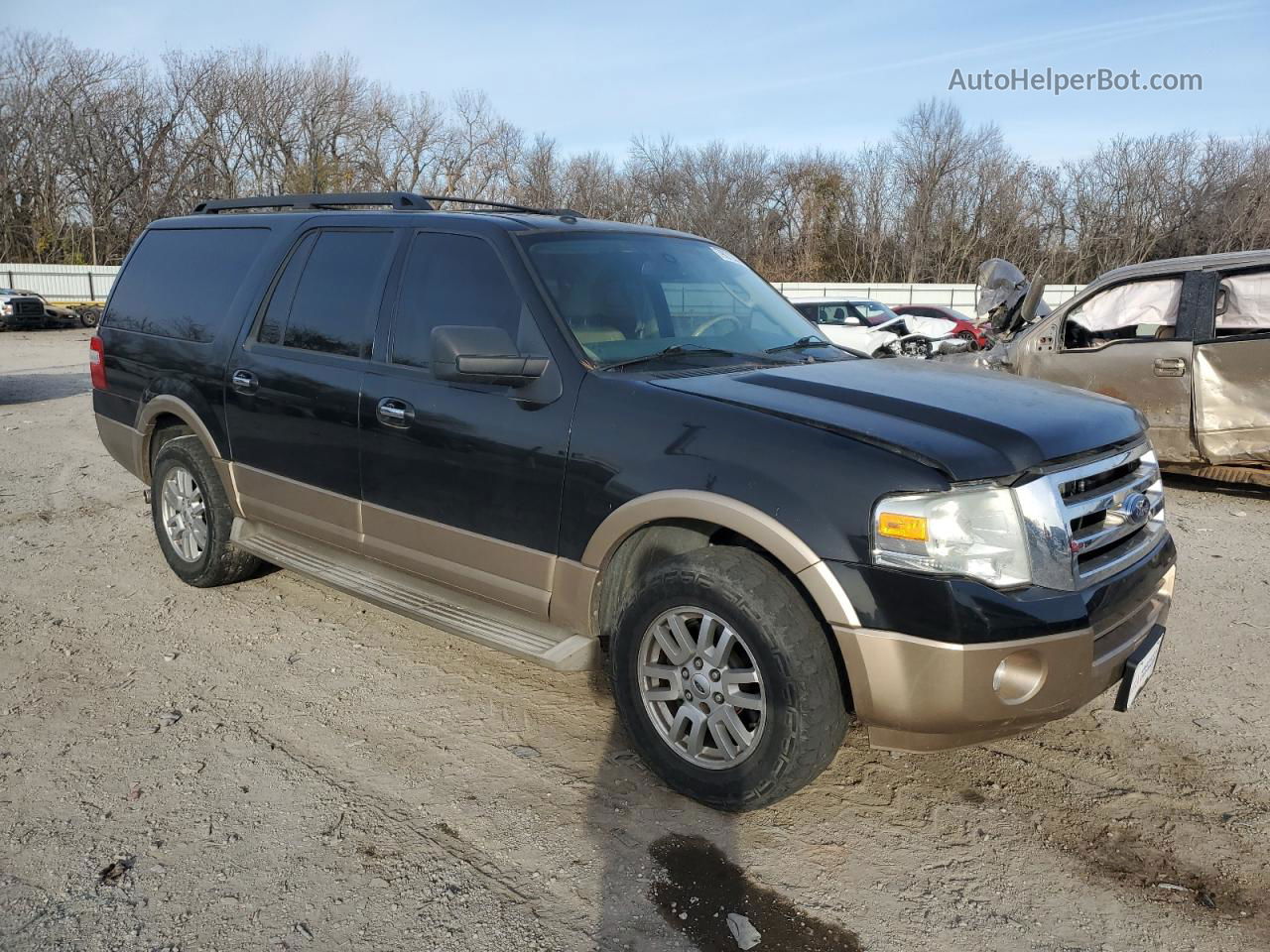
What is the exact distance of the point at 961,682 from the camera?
8.88ft

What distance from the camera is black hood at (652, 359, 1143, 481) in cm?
A: 281

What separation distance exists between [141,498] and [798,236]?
47.8m

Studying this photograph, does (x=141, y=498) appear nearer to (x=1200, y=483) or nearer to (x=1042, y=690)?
(x=1042, y=690)

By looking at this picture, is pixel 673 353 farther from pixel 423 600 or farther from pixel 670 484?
pixel 423 600

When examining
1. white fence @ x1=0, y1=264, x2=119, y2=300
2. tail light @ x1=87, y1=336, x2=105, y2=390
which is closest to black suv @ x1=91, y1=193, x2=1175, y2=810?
tail light @ x1=87, y1=336, x2=105, y2=390

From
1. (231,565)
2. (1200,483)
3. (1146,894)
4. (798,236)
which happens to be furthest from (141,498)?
(798,236)

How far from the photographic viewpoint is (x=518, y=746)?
12.0ft

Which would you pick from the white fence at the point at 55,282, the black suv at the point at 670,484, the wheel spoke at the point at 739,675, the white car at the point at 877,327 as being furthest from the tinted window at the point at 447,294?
the white fence at the point at 55,282

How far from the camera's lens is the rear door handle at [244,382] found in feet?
15.1

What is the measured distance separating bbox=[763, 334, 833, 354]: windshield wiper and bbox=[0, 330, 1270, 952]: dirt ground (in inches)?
63.9

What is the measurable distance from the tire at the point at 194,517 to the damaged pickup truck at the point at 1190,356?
6511 millimetres

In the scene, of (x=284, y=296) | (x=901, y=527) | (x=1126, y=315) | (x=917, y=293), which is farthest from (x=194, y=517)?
(x=917, y=293)

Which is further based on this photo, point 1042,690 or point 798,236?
point 798,236

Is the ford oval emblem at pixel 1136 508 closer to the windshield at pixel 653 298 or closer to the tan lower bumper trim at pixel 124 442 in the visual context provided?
the windshield at pixel 653 298
